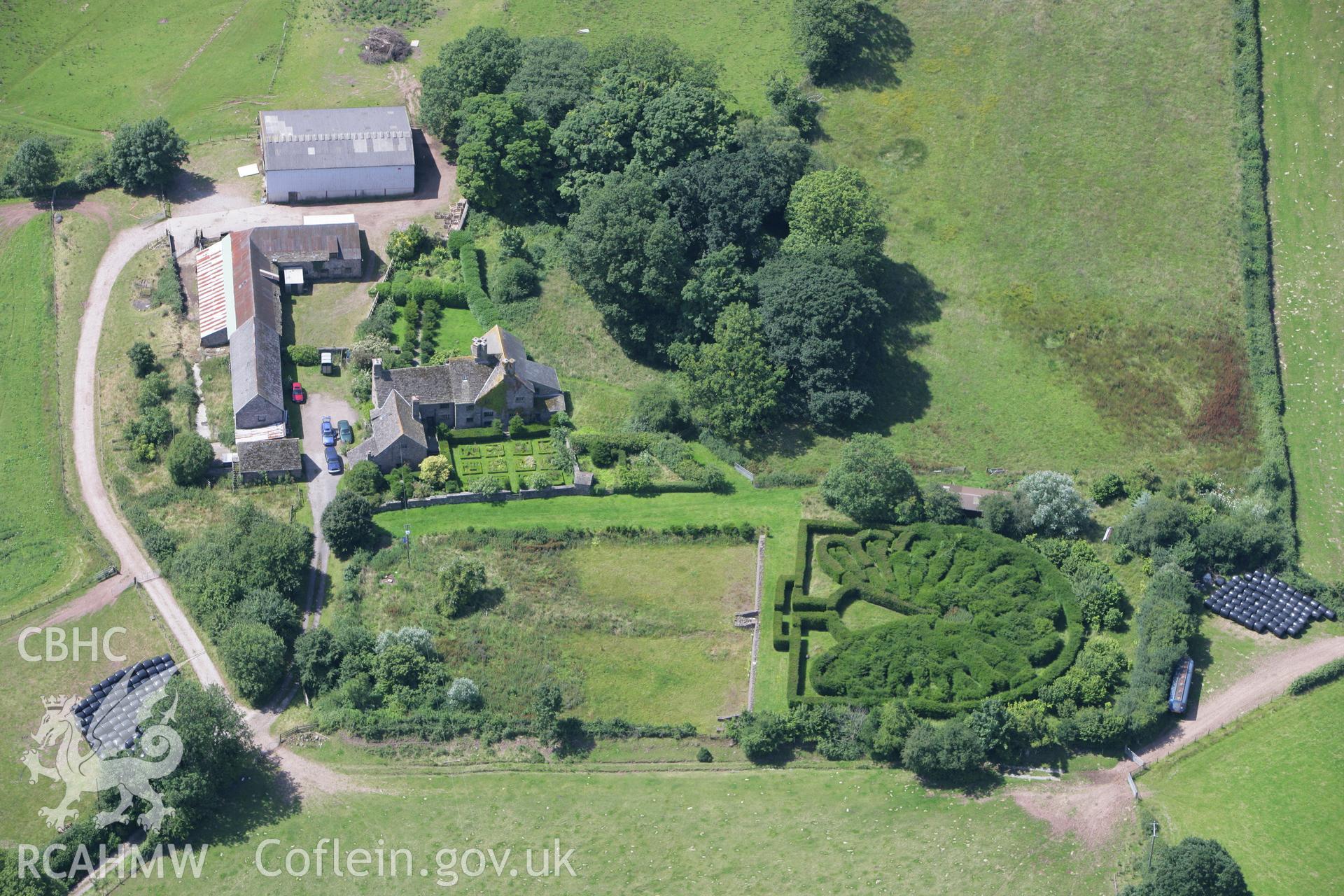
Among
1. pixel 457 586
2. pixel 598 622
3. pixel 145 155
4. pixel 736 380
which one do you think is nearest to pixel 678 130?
pixel 736 380

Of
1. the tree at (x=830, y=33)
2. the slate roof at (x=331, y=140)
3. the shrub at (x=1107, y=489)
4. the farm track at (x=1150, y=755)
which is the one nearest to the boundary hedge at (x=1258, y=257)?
the shrub at (x=1107, y=489)

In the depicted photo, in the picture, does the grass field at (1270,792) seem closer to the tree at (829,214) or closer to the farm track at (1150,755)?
the farm track at (1150,755)

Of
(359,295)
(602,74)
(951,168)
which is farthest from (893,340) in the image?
(359,295)

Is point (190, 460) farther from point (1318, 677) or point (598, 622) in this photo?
point (1318, 677)

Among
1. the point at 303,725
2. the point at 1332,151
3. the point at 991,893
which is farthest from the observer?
the point at 1332,151

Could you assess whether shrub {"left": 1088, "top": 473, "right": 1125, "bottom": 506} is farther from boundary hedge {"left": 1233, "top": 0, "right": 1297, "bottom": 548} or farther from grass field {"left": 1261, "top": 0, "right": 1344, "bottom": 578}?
grass field {"left": 1261, "top": 0, "right": 1344, "bottom": 578}

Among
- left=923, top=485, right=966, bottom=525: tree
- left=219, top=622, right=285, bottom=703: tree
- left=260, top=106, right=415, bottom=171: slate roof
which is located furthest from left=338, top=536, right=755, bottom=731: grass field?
left=260, top=106, right=415, bottom=171: slate roof

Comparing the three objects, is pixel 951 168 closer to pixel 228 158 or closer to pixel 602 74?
pixel 602 74
